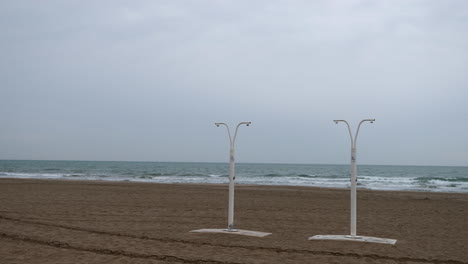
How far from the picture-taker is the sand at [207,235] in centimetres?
802

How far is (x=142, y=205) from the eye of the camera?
1700cm

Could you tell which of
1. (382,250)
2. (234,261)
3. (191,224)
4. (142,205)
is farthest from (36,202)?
(382,250)

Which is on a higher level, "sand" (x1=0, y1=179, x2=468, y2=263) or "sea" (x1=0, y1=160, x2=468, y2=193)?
"sand" (x1=0, y1=179, x2=468, y2=263)

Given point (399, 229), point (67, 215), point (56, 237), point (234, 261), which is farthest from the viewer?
point (67, 215)

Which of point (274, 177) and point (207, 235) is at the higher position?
point (207, 235)

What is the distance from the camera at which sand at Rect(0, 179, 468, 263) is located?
8.02 metres

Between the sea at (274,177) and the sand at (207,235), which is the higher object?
the sand at (207,235)

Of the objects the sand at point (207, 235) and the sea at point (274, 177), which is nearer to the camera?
the sand at point (207, 235)

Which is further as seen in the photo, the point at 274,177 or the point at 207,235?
the point at 274,177

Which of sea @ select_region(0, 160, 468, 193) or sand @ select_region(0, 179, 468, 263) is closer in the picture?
sand @ select_region(0, 179, 468, 263)

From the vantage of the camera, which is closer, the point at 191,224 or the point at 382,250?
the point at 382,250

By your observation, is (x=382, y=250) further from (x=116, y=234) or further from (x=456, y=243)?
(x=116, y=234)

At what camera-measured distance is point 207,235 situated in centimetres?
1006

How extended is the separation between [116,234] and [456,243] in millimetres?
7710
